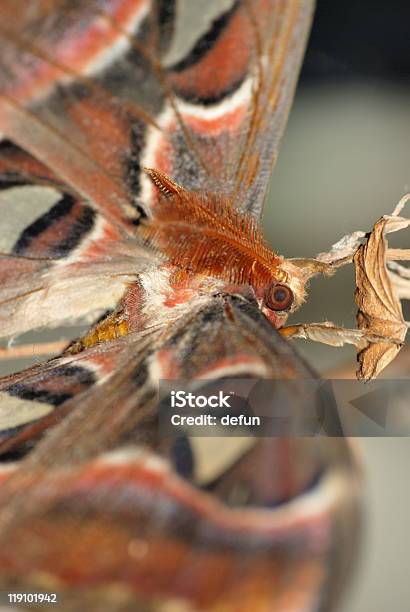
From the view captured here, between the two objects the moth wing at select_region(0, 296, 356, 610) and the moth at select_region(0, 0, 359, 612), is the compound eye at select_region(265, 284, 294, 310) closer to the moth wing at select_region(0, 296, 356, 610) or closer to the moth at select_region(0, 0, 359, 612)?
the moth at select_region(0, 0, 359, 612)

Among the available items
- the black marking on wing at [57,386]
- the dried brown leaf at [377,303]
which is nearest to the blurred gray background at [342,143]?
the dried brown leaf at [377,303]

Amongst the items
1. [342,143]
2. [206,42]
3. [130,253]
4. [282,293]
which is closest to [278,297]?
[282,293]

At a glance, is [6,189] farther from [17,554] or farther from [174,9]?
[17,554]

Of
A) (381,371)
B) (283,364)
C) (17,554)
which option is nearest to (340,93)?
(381,371)

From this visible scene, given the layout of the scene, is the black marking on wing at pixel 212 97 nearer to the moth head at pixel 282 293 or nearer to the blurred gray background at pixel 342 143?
the moth head at pixel 282 293

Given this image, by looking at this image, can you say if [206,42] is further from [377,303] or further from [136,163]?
[377,303]

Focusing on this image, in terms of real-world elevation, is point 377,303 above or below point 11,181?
below

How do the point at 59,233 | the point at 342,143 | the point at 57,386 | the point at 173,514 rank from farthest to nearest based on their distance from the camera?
the point at 342,143, the point at 59,233, the point at 57,386, the point at 173,514
